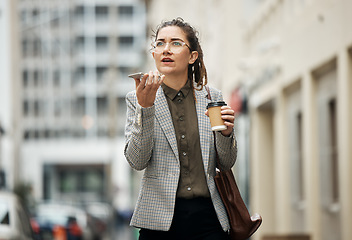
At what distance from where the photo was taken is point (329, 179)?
12.1 meters

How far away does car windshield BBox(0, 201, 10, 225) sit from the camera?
8984 millimetres

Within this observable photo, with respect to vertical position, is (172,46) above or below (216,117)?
above

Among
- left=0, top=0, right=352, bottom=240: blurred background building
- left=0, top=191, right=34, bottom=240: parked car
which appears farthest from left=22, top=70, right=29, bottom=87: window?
left=0, top=191, right=34, bottom=240: parked car

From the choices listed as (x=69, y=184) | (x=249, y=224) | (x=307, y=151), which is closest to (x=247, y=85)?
(x=307, y=151)

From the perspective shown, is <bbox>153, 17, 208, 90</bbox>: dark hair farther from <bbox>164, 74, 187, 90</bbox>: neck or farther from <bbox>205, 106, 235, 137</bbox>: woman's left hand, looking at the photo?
<bbox>205, 106, 235, 137</bbox>: woman's left hand

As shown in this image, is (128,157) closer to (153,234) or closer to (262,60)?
(153,234)

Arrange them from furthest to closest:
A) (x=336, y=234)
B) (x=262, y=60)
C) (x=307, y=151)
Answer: (x=262, y=60) → (x=307, y=151) → (x=336, y=234)

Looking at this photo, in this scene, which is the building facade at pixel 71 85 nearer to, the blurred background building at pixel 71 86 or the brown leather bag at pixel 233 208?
the blurred background building at pixel 71 86

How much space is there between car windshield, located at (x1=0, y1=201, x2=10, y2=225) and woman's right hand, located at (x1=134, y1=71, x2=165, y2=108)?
5.30m

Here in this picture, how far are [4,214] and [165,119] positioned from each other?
5395 mm

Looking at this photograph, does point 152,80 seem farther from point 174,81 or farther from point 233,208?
point 233,208

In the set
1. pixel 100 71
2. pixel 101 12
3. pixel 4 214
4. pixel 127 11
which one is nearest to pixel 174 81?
pixel 4 214

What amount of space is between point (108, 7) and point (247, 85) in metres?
62.5

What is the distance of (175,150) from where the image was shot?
418cm
